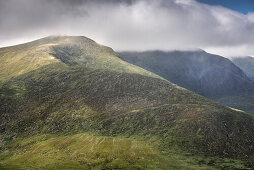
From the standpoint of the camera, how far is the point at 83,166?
6767 inches

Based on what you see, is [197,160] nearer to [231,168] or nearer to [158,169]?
[231,168]

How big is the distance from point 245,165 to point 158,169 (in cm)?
7446

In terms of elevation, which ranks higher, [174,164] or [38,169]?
[38,169]

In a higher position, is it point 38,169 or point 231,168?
point 38,169

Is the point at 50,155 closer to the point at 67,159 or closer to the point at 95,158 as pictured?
the point at 67,159

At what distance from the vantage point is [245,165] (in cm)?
17762

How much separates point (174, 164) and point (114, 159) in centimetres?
5128

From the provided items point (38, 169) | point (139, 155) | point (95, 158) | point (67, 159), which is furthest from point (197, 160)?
point (38, 169)

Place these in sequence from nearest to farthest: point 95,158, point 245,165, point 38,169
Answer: point 38,169 → point 245,165 → point 95,158

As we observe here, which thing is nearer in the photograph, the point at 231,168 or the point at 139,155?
the point at 231,168

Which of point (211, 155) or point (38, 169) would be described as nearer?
point (38, 169)

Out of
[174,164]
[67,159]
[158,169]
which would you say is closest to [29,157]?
[67,159]

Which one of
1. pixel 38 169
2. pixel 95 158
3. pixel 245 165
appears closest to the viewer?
pixel 38 169

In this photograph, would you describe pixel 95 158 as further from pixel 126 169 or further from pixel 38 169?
pixel 38 169
